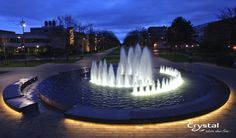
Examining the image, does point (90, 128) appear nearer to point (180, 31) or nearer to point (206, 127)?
point (206, 127)

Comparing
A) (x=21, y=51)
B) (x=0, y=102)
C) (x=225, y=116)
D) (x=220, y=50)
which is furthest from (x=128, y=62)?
(x=21, y=51)

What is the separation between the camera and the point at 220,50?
156 feet

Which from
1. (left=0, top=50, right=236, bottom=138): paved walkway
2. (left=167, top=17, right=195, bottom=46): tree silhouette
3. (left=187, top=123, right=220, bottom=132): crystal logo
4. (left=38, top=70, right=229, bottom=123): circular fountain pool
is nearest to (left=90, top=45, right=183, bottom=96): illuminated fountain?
(left=38, top=70, right=229, bottom=123): circular fountain pool

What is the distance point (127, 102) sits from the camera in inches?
451

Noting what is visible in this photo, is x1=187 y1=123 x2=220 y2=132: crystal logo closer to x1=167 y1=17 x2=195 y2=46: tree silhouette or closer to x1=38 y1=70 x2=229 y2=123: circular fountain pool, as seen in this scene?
x1=38 y1=70 x2=229 y2=123: circular fountain pool

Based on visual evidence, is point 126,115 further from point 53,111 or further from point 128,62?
point 128,62

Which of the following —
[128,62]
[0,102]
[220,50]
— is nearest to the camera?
[0,102]

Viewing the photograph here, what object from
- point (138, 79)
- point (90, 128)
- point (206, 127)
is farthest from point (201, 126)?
point (138, 79)

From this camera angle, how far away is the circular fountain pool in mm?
8702

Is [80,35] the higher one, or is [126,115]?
[80,35]

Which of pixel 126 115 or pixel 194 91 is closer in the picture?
pixel 126 115

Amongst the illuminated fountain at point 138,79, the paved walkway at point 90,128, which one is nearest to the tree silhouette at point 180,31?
the illuminated fountain at point 138,79

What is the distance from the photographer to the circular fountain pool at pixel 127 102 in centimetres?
870

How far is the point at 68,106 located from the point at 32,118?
61.0 inches
